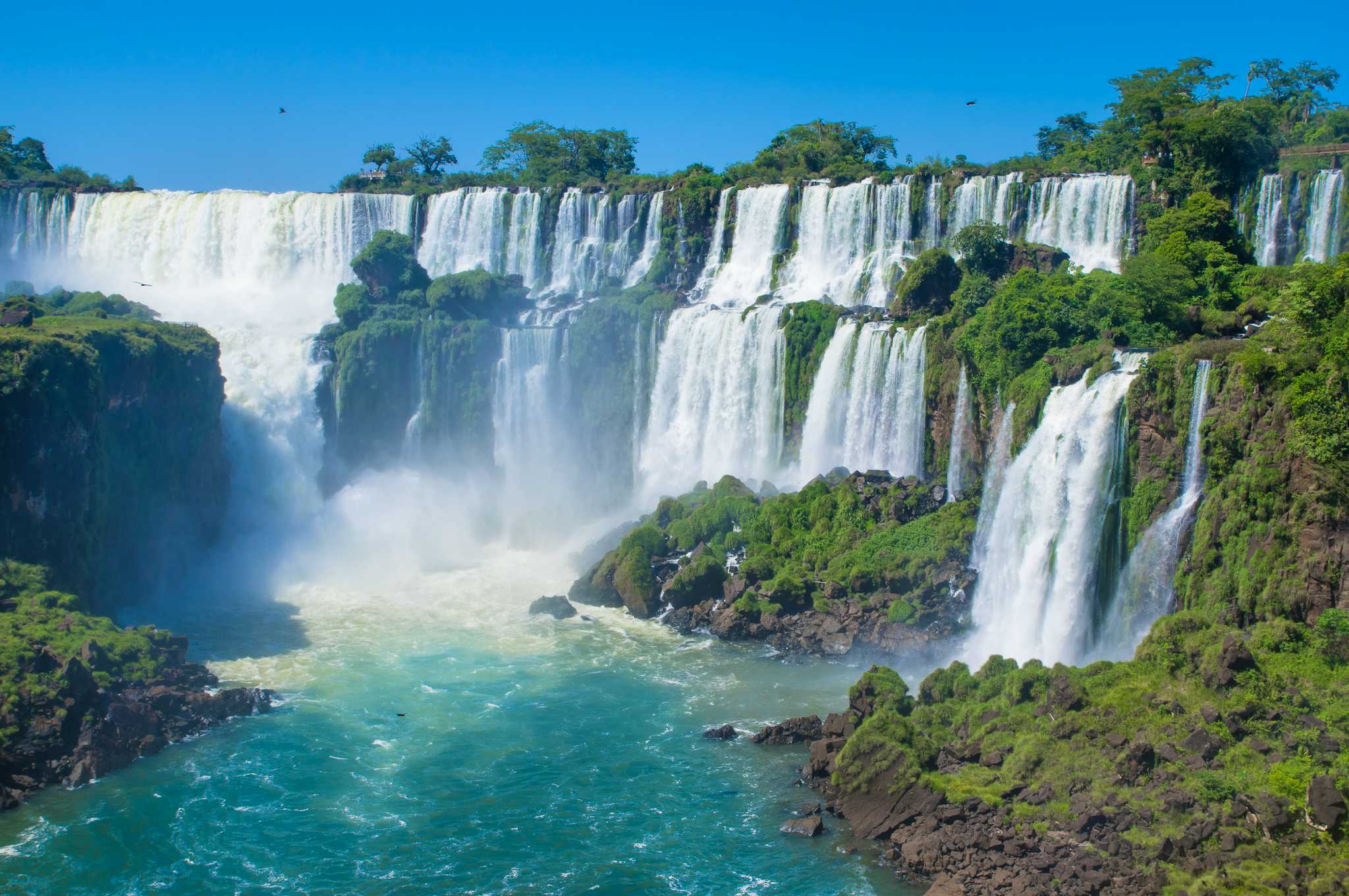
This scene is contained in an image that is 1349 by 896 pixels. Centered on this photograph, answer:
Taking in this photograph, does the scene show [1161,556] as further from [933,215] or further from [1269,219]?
[933,215]

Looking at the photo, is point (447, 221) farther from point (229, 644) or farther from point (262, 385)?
point (229, 644)

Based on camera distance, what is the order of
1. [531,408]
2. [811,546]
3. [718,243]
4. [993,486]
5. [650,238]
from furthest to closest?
[650,238]
[718,243]
[531,408]
[811,546]
[993,486]

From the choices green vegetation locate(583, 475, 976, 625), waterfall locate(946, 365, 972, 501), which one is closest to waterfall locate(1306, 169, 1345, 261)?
waterfall locate(946, 365, 972, 501)

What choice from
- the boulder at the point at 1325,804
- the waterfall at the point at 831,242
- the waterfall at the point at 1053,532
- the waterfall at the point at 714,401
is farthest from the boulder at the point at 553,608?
the boulder at the point at 1325,804

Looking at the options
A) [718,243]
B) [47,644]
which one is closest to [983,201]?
[718,243]

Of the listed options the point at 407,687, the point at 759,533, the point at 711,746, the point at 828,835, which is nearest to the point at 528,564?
the point at 759,533

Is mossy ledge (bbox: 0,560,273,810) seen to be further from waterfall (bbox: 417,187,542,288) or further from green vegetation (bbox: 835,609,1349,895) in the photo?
waterfall (bbox: 417,187,542,288)
